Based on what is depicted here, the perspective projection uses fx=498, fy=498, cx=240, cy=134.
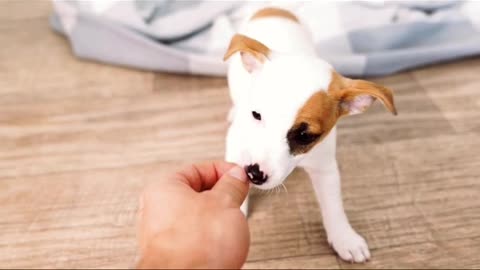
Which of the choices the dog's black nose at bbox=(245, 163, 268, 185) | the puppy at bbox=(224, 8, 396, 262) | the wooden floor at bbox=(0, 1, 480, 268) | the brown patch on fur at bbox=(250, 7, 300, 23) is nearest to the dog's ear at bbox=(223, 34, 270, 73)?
the puppy at bbox=(224, 8, 396, 262)

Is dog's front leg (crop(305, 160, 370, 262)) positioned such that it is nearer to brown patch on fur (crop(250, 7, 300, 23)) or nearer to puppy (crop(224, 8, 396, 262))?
puppy (crop(224, 8, 396, 262))

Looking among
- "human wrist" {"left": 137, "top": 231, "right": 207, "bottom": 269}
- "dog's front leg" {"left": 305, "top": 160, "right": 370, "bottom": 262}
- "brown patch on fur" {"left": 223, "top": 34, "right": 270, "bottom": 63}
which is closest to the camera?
"human wrist" {"left": 137, "top": 231, "right": 207, "bottom": 269}

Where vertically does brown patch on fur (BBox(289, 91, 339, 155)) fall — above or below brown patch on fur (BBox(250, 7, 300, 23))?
above

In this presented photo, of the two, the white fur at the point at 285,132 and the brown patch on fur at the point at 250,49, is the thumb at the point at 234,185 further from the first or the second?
the brown patch on fur at the point at 250,49

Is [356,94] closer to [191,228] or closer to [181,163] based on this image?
[191,228]

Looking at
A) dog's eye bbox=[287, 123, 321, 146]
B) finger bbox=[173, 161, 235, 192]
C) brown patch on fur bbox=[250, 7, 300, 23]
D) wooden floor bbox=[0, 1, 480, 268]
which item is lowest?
wooden floor bbox=[0, 1, 480, 268]

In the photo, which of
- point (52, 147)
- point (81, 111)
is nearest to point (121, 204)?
point (52, 147)

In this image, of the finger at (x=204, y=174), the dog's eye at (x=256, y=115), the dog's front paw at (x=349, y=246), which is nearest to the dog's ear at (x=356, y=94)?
the dog's eye at (x=256, y=115)
